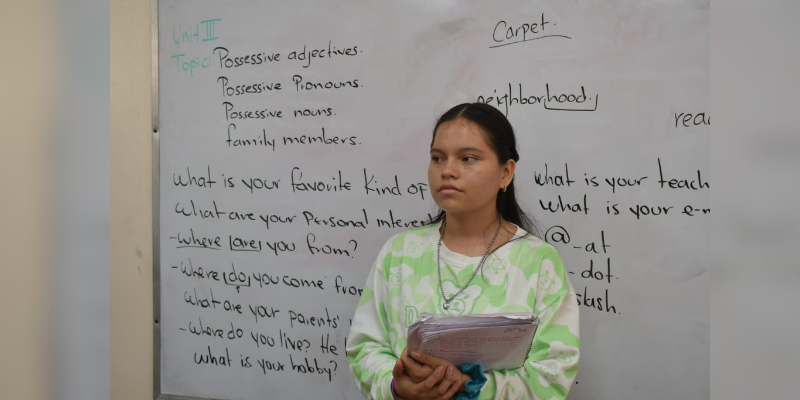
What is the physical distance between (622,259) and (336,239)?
0.72 meters

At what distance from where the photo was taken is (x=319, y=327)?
4.64ft

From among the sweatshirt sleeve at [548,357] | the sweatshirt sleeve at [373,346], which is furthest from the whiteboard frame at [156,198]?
the sweatshirt sleeve at [548,357]

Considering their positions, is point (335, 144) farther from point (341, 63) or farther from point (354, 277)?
point (354, 277)

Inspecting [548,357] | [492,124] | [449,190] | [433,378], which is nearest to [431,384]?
[433,378]

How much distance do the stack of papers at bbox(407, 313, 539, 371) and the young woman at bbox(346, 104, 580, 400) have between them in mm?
33

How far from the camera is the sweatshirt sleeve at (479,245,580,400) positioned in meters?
0.85

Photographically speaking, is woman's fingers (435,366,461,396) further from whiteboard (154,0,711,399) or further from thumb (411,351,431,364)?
whiteboard (154,0,711,399)

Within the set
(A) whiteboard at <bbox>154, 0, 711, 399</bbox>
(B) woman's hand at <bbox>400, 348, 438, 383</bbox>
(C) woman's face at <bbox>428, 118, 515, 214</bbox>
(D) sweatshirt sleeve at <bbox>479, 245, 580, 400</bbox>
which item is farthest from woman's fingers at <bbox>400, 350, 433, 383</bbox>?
(A) whiteboard at <bbox>154, 0, 711, 399</bbox>

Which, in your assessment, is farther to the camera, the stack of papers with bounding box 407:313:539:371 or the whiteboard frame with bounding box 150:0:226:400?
the whiteboard frame with bounding box 150:0:226:400

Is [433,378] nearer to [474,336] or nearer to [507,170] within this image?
[474,336]

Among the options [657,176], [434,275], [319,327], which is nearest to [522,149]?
[657,176]

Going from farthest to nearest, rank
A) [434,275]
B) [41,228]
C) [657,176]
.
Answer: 1. [657,176]
2. [434,275]
3. [41,228]

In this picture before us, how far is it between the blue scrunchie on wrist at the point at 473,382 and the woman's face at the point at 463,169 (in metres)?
0.28

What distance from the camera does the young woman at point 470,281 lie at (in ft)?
2.83
